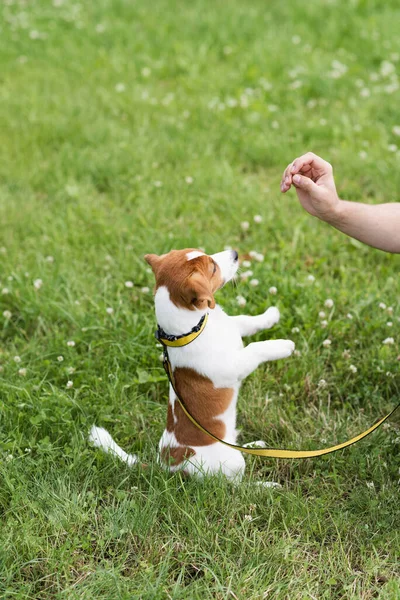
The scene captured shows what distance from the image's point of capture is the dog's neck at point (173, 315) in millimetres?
2598

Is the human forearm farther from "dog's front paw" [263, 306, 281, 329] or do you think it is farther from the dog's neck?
the dog's neck

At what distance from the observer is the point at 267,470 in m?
3.06

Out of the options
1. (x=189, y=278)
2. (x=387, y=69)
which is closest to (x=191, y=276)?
(x=189, y=278)

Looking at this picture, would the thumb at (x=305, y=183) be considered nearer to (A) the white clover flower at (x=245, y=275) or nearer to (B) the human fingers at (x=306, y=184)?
(B) the human fingers at (x=306, y=184)

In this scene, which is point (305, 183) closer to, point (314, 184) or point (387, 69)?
point (314, 184)

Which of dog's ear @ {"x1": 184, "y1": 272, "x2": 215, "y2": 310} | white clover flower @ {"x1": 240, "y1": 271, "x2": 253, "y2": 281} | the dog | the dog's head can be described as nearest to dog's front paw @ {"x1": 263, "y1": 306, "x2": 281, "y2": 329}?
the dog

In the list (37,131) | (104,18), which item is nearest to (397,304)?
(37,131)

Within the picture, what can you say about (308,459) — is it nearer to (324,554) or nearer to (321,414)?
(321,414)

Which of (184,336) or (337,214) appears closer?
(184,336)

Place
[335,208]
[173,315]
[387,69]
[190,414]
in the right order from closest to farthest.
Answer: [173,315] < [190,414] < [335,208] < [387,69]

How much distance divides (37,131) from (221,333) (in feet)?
12.0

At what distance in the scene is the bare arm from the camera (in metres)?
2.83

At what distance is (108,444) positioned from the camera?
3.04 m

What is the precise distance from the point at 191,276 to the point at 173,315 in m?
0.19
